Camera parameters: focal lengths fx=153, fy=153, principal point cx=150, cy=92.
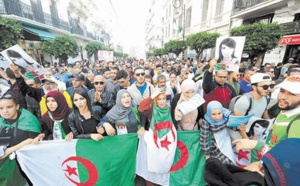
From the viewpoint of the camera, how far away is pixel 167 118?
2133mm

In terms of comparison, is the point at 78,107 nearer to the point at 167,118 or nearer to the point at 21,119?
the point at 21,119

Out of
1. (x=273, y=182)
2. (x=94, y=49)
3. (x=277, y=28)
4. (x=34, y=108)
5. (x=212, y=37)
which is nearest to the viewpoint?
(x=273, y=182)

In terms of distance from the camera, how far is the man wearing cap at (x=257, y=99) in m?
2.27

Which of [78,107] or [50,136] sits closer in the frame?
[78,107]

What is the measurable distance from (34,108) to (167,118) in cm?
286

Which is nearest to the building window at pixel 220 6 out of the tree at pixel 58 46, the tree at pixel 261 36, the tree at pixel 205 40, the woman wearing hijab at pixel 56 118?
the tree at pixel 205 40

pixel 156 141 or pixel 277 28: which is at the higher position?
pixel 277 28

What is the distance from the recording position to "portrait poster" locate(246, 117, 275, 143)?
2191mm

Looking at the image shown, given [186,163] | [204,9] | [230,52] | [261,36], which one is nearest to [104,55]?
[261,36]

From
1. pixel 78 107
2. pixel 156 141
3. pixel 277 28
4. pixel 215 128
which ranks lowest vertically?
pixel 156 141

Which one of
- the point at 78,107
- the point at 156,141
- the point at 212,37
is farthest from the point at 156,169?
the point at 212,37

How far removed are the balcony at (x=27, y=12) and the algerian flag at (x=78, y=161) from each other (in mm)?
14186

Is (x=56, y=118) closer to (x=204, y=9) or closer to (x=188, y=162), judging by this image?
(x=188, y=162)

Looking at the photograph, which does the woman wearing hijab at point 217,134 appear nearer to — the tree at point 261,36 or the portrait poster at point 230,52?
the portrait poster at point 230,52
